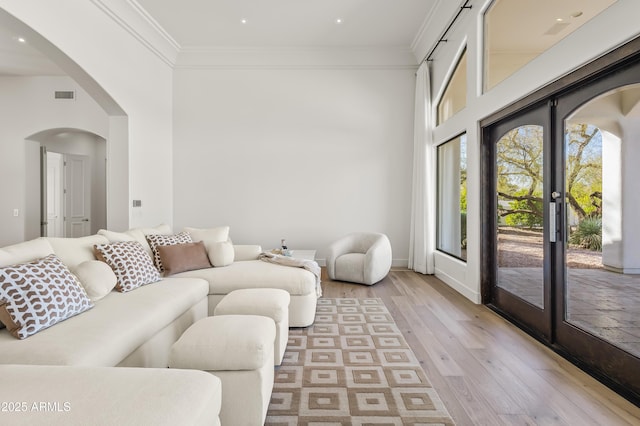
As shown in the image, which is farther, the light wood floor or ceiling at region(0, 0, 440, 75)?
ceiling at region(0, 0, 440, 75)

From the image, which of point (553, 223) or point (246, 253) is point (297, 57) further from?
point (553, 223)

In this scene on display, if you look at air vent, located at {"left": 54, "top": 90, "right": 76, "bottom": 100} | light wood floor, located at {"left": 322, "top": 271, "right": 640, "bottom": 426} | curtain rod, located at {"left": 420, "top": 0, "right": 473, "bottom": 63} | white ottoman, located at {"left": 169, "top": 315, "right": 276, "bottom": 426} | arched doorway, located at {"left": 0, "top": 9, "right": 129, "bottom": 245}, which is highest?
curtain rod, located at {"left": 420, "top": 0, "right": 473, "bottom": 63}

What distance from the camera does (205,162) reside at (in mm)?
5812

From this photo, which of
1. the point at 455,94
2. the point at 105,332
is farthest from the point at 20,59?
the point at 455,94

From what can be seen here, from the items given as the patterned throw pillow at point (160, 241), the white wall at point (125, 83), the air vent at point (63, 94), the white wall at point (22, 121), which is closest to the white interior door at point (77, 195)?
the white wall at point (22, 121)

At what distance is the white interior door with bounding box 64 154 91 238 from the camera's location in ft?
22.0

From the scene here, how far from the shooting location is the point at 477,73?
379 cm

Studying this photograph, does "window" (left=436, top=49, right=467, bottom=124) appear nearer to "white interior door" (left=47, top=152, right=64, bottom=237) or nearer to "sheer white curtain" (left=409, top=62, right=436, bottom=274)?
"sheer white curtain" (left=409, top=62, right=436, bottom=274)

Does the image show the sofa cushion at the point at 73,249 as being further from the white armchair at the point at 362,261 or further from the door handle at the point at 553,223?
the door handle at the point at 553,223

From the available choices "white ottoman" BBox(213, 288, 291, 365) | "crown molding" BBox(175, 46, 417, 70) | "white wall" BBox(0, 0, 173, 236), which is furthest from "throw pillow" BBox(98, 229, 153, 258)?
"crown molding" BBox(175, 46, 417, 70)

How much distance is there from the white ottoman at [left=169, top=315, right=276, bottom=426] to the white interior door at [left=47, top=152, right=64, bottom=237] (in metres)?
6.44

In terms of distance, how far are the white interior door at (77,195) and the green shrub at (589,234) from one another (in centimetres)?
807

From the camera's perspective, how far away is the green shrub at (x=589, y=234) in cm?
227

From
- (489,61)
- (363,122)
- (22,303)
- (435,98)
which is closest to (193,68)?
(363,122)
